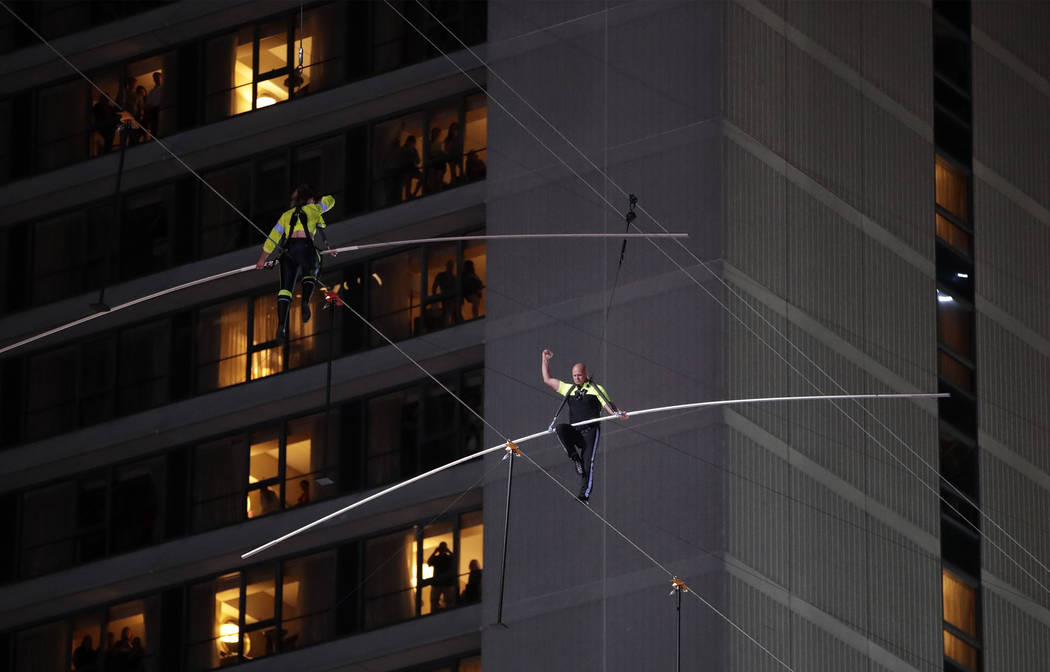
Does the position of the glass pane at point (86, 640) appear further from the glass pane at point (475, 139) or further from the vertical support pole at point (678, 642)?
the vertical support pole at point (678, 642)

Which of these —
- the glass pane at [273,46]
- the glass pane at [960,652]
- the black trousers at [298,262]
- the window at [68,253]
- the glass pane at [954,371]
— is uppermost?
the glass pane at [273,46]

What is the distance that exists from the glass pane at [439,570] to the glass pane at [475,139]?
6.28 metres

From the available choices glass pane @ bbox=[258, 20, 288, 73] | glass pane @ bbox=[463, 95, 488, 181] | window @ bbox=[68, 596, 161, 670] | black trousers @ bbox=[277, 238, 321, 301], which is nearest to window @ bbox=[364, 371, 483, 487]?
glass pane @ bbox=[463, 95, 488, 181]

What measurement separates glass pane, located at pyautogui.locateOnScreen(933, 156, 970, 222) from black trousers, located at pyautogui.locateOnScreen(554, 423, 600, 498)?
11.7 m

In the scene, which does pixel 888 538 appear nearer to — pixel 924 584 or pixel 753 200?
pixel 924 584

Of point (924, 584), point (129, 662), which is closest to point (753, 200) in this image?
point (924, 584)

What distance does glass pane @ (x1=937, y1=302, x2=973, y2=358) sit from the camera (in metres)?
45.4

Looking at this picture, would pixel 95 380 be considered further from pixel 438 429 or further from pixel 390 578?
pixel 390 578

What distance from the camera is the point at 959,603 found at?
1724 inches

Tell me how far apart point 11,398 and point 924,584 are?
1742 centimetres

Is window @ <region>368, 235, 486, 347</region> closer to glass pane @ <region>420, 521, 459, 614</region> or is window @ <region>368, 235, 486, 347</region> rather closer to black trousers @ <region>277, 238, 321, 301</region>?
glass pane @ <region>420, 521, 459, 614</region>


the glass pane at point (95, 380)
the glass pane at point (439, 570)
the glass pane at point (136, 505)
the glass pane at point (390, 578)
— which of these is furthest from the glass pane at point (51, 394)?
the glass pane at point (439, 570)

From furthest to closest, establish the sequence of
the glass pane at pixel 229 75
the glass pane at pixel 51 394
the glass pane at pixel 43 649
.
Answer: the glass pane at pixel 229 75, the glass pane at pixel 51 394, the glass pane at pixel 43 649

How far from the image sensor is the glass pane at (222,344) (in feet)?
153
